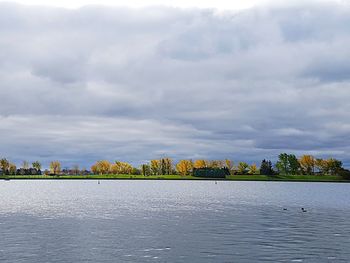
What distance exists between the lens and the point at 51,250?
1813 inches

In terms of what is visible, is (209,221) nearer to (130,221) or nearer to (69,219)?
(130,221)

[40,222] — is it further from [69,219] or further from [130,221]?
[130,221]

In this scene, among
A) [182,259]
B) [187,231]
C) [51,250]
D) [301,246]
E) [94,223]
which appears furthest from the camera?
[94,223]

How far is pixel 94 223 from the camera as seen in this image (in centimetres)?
6894

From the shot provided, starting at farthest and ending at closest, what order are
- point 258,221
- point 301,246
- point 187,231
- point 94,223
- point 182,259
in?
point 258,221, point 94,223, point 187,231, point 301,246, point 182,259

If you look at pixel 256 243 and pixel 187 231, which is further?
pixel 187 231

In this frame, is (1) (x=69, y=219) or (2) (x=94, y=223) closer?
(2) (x=94, y=223)

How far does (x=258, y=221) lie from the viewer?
242ft

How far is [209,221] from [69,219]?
23602mm

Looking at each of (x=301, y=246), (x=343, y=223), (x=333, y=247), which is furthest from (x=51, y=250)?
(x=343, y=223)

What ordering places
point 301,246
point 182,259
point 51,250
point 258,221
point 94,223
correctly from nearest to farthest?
1. point 182,259
2. point 51,250
3. point 301,246
4. point 94,223
5. point 258,221

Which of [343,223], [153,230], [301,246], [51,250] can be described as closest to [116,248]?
[51,250]

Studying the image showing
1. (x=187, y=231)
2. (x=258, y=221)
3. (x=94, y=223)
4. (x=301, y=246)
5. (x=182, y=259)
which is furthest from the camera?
(x=258, y=221)

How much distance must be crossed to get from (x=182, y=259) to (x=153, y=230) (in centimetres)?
1985
